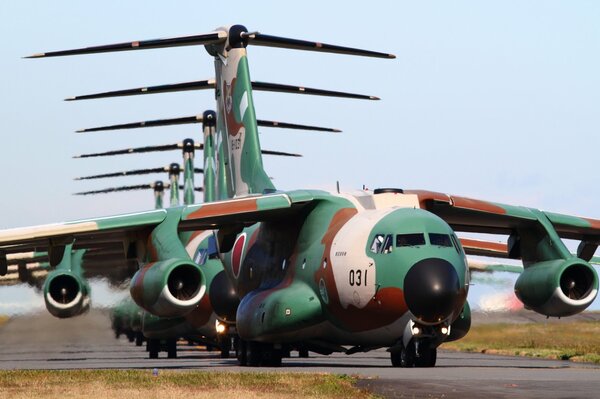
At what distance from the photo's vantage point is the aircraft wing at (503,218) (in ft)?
82.8

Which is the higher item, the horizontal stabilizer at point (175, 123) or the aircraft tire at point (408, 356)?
the horizontal stabilizer at point (175, 123)

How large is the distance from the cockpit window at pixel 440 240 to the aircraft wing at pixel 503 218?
294 centimetres

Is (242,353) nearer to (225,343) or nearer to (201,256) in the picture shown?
(225,343)

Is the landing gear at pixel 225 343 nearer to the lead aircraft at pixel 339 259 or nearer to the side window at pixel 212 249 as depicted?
the side window at pixel 212 249

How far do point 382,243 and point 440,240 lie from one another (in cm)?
106

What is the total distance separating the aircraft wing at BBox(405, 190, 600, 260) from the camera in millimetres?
25250

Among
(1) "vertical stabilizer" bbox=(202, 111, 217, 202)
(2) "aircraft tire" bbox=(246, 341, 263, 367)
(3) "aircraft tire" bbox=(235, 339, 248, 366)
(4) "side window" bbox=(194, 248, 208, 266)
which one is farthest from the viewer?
(1) "vertical stabilizer" bbox=(202, 111, 217, 202)

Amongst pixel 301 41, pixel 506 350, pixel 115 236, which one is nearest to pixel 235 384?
pixel 115 236

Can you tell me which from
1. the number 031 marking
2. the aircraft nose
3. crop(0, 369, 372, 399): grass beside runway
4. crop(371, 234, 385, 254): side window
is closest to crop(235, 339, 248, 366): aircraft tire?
the number 031 marking

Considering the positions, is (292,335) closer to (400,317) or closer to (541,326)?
(400,317)

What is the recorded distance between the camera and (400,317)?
71.4ft

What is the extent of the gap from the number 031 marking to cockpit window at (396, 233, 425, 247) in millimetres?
885

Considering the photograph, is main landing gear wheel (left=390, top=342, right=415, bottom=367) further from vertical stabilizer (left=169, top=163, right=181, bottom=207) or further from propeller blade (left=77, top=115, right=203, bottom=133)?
vertical stabilizer (left=169, top=163, right=181, bottom=207)

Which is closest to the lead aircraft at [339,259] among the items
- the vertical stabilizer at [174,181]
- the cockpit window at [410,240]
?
the cockpit window at [410,240]
